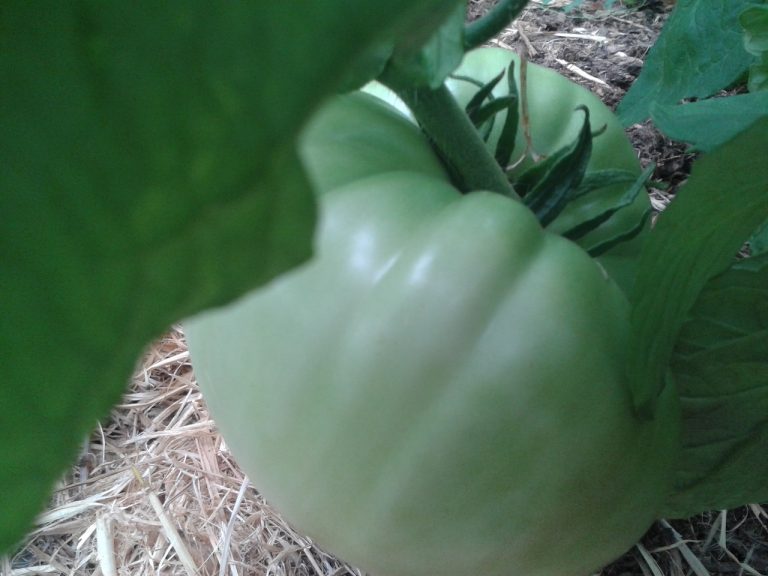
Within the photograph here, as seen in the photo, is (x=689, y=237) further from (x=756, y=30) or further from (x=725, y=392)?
(x=756, y=30)

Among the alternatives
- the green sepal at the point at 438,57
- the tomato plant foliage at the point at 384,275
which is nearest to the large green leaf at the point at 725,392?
the tomato plant foliage at the point at 384,275

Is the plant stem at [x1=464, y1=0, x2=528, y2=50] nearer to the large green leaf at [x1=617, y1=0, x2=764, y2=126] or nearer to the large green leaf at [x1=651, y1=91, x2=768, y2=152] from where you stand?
the large green leaf at [x1=651, y1=91, x2=768, y2=152]

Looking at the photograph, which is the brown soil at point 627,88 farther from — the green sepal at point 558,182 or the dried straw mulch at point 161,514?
the dried straw mulch at point 161,514

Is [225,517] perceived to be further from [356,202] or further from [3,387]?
[3,387]

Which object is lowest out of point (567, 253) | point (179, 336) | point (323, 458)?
point (179, 336)

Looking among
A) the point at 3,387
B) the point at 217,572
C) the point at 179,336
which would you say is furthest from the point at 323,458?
the point at 179,336
